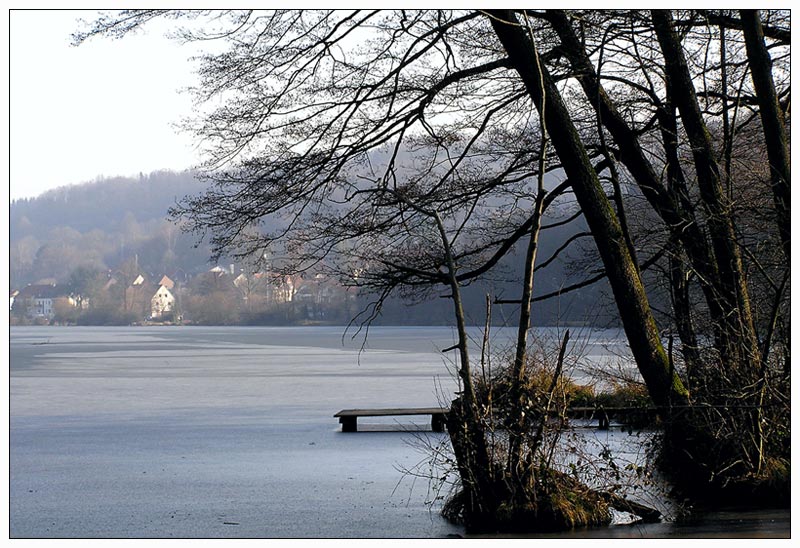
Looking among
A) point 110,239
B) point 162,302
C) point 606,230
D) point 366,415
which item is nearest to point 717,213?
point 606,230

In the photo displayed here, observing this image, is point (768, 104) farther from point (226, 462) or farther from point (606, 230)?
point (226, 462)

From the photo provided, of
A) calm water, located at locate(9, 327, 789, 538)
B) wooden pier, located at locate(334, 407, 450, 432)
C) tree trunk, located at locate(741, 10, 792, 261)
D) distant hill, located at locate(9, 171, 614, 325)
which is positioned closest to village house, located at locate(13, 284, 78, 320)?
distant hill, located at locate(9, 171, 614, 325)

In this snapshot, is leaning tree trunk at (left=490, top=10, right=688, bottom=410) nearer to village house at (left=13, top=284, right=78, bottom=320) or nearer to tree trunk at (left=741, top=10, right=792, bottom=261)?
tree trunk at (left=741, top=10, right=792, bottom=261)

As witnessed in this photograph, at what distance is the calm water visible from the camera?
8.07 m

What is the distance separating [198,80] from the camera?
1058 centimetres

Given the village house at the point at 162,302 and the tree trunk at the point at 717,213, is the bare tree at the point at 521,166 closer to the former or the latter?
the tree trunk at the point at 717,213

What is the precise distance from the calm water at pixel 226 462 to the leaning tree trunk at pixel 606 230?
146cm

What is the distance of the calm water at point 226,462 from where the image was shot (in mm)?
8070

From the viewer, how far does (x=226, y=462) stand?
38.2ft

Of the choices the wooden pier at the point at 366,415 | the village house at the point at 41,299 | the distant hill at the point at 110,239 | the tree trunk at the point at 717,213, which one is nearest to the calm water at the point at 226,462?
the wooden pier at the point at 366,415

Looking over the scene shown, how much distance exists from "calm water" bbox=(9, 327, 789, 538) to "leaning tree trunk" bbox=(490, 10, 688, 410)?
1464mm

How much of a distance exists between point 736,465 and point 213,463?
553 centimetres

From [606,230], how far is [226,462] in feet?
16.4
